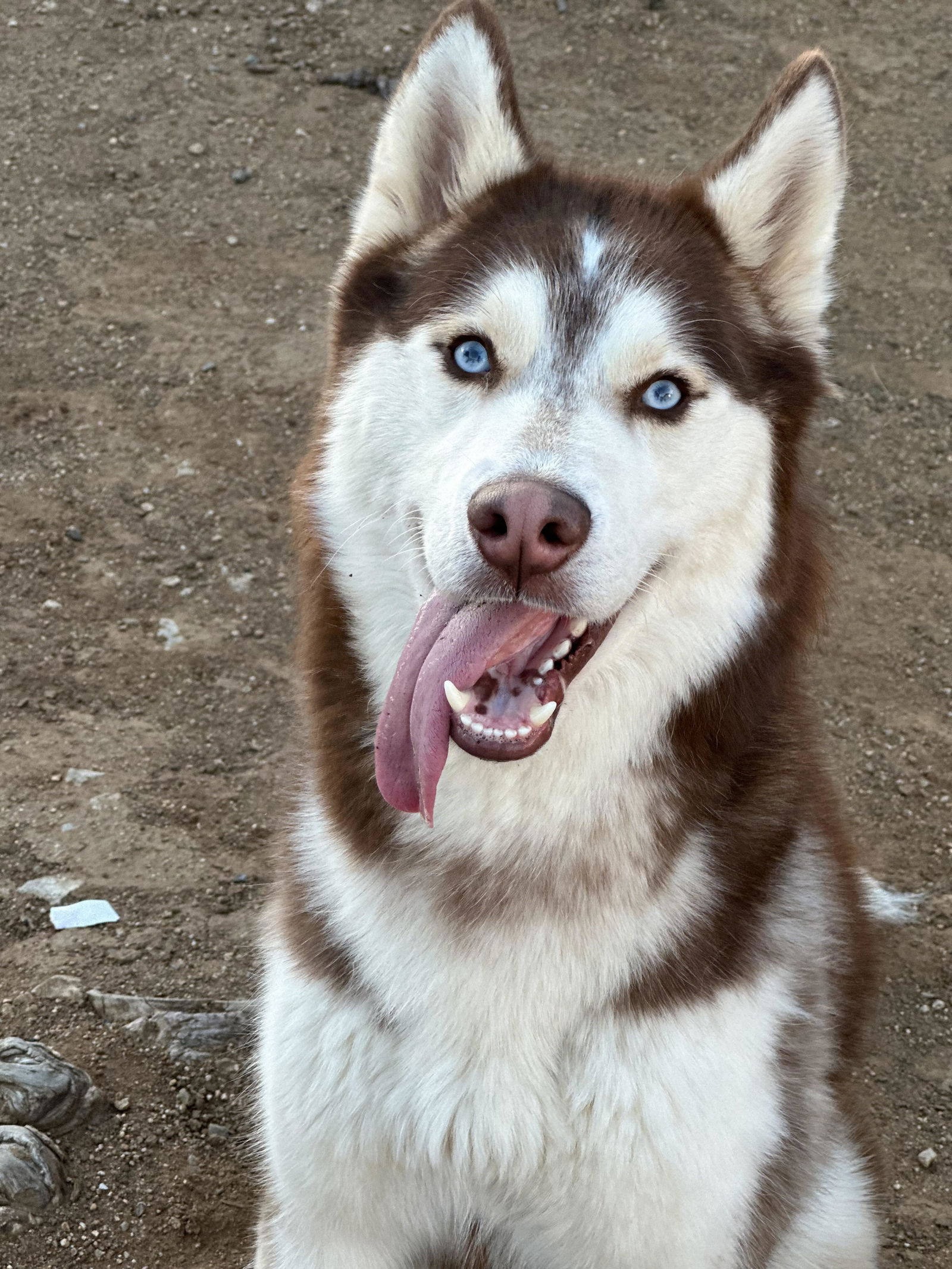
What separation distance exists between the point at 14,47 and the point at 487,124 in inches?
252

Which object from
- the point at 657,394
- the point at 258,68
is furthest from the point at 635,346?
the point at 258,68

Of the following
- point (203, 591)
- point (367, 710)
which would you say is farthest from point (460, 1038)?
point (203, 591)

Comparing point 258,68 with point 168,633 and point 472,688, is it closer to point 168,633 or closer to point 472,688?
point 168,633

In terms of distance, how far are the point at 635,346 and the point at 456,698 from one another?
2.55ft

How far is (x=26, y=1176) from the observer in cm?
361

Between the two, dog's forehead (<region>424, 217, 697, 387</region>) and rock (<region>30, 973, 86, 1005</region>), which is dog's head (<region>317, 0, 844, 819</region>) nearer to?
dog's forehead (<region>424, 217, 697, 387</region>)

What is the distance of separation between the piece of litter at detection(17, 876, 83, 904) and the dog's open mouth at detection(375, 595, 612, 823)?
2.18 m

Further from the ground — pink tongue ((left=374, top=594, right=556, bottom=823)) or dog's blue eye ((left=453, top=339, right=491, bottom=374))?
dog's blue eye ((left=453, top=339, right=491, bottom=374))

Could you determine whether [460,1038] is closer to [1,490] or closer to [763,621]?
[763,621]

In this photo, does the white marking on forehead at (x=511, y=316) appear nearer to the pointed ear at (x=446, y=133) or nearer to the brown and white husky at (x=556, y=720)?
the brown and white husky at (x=556, y=720)

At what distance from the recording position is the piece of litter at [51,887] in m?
4.46

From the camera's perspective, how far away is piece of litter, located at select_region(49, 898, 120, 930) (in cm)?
439

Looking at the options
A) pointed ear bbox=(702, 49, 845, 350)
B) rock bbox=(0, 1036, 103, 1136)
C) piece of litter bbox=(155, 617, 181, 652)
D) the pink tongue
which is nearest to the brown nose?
the pink tongue

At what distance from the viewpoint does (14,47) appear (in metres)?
8.20
